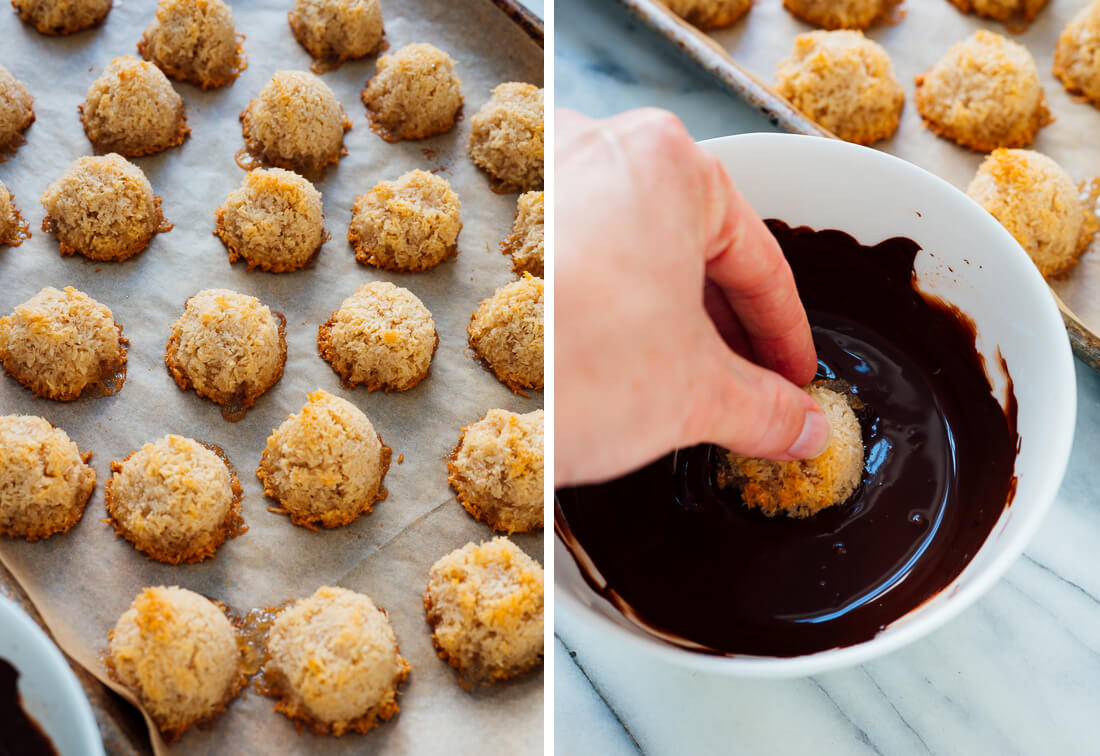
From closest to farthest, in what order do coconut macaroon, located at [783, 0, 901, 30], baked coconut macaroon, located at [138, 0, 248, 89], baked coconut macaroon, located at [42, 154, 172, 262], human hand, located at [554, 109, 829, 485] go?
human hand, located at [554, 109, 829, 485], baked coconut macaroon, located at [42, 154, 172, 262], baked coconut macaroon, located at [138, 0, 248, 89], coconut macaroon, located at [783, 0, 901, 30]

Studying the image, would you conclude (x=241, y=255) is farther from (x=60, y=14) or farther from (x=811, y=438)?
(x=811, y=438)

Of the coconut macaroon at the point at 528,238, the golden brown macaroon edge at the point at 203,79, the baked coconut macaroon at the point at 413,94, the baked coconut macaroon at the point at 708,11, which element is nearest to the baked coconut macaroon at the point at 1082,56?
the baked coconut macaroon at the point at 708,11

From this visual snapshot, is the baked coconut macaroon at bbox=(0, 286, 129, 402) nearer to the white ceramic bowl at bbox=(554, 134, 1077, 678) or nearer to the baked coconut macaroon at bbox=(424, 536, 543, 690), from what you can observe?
the baked coconut macaroon at bbox=(424, 536, 543, 690)

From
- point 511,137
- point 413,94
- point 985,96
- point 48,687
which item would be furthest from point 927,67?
point 48,687

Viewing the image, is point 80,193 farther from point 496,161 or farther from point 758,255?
point 758,255

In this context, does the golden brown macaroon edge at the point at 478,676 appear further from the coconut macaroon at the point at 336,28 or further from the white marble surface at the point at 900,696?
the coconut macaroon at the point at 336,28

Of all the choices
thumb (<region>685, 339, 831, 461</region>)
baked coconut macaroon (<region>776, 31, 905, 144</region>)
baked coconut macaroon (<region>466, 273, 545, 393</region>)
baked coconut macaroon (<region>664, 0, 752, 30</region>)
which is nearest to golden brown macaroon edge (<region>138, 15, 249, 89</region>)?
baked coconut macaroon (<region>466, 273, 545, 393</region>)
